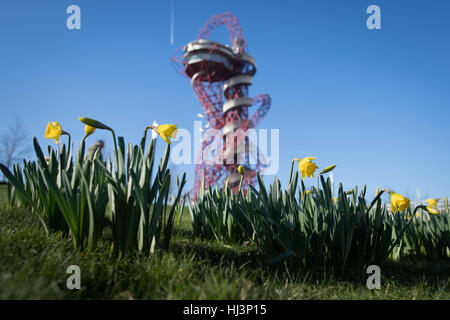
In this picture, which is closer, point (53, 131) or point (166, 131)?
point (166, 131)

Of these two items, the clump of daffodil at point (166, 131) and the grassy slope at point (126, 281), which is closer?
the grassy slope at point (126, 281)

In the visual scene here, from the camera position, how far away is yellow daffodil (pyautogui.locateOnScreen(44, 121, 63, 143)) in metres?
1.64

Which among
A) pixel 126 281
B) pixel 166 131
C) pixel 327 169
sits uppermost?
pixel 166 131

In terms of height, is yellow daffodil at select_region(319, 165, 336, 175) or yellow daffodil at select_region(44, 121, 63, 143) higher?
yellow daffodil at select_region(44, 121, 63, 143)

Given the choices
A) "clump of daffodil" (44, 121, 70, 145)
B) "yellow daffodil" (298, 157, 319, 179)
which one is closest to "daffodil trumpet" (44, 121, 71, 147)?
"clump of daffodil" (44, 121, 70, 145)

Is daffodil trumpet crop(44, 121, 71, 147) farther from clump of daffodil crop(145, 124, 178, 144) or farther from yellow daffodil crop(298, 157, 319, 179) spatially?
yellow daffodil crop(298, 157, 319, 179)

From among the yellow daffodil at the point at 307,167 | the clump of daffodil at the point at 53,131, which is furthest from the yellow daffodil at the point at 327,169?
the clump of daffodil at the point at 53,131

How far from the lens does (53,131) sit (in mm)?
1662

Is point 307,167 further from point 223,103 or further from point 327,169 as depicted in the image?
point 223,103

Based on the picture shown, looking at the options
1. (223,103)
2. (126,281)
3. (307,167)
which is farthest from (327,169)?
(223,103)

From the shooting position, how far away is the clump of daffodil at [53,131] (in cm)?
164

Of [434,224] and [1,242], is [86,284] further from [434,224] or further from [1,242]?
[434,224]

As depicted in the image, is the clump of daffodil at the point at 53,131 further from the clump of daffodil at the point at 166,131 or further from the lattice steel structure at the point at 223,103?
the lattice steel structure at the point at 223,103
